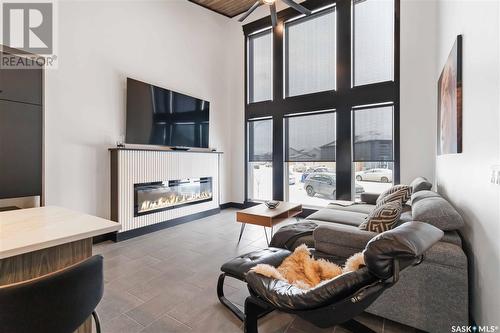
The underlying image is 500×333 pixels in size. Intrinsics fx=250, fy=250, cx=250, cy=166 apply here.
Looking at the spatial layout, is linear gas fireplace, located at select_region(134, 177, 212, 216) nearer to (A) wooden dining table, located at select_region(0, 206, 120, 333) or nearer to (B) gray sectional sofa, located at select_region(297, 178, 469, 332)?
(A) wooden dining table, located at select_region(0, 206, 120, 333)

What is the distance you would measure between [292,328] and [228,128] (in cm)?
498

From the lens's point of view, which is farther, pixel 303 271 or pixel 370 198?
pixel 370 198

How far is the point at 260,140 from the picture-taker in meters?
5.94

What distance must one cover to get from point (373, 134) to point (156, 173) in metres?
3.87

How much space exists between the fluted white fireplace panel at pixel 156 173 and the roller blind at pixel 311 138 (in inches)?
67.0

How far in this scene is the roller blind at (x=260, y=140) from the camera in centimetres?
580

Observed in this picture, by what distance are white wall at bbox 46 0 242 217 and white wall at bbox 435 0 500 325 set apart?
14.0 feet

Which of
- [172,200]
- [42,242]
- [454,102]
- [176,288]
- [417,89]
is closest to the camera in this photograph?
[42,242]

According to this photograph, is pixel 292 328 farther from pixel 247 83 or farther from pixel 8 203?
pixel 247 83

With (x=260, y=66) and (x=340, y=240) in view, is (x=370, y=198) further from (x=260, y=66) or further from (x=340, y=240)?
(x=260, y=66)

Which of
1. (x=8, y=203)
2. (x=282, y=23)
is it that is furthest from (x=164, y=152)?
(x=282, y=23)

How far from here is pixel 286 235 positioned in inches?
95.7

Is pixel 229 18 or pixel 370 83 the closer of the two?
pixel 370 83

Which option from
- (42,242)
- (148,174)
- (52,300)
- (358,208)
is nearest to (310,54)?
(358,208)
